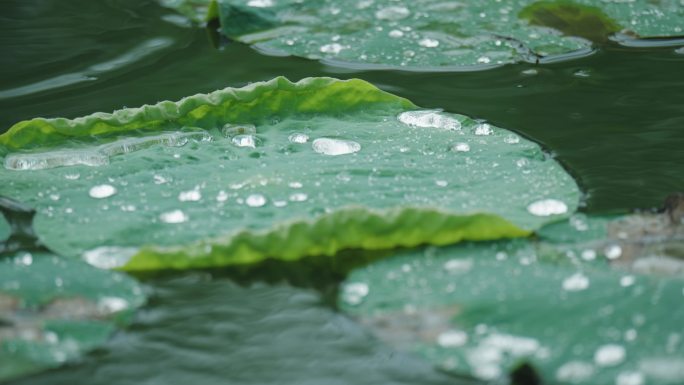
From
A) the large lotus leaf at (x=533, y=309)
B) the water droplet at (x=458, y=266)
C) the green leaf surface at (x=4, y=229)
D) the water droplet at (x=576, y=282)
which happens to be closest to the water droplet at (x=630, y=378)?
the large lotus leaf at (x=533, y=309)

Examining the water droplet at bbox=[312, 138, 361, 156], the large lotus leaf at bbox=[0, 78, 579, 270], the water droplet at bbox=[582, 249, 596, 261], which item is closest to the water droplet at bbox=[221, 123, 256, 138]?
the large lotus leaf at bbox=[0, 78, 579, 270]

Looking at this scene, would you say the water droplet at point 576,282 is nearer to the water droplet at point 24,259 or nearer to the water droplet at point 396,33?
the water droplet at point 24,259

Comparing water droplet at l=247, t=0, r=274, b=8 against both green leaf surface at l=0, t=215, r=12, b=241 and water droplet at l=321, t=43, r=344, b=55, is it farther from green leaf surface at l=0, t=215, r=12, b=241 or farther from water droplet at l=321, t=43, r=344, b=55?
green leaf surface at l=0, t=215, r=12, b=241

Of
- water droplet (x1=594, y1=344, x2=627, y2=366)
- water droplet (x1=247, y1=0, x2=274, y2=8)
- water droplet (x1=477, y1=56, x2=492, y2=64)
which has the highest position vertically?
water droplet (x1=247, y1=0, x2=274, y2=8)

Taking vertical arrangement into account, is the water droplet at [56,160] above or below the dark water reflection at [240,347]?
above

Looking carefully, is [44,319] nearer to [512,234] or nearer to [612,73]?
[512,234]

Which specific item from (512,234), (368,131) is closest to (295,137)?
(368,131)
